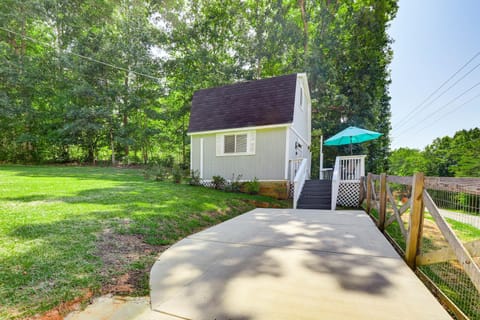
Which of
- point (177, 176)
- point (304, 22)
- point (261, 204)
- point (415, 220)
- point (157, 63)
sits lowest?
point (261, 204)

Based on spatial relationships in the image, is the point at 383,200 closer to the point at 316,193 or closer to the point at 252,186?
the point at 316,193

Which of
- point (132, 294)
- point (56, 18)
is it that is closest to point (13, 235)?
point (132, 294)

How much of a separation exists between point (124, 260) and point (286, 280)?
1.90 m

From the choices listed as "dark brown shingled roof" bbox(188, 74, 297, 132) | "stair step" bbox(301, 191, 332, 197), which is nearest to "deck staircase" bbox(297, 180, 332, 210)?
"stair step" bbox(301, 191, 332, 197)

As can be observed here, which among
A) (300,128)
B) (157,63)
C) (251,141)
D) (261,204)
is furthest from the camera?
(157,63)

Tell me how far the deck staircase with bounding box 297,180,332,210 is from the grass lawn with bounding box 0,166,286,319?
374cm

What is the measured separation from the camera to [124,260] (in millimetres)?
2582

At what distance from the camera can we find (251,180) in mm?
9320

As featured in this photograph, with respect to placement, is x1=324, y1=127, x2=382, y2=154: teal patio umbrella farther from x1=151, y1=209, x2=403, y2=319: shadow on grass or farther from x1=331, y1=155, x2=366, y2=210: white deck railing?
x1=151, y1=209, x2=403, y2=319: shadow on grass

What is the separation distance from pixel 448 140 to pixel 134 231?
172ft

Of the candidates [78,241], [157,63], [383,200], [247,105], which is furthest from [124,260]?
[157,63]

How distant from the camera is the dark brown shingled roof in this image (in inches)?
363

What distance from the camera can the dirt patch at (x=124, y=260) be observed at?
208 cm

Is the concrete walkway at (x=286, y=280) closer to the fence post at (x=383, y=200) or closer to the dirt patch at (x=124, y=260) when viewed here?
the dirt patch at (x=124, y=260)
